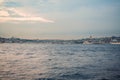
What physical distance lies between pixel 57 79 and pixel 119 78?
564cm

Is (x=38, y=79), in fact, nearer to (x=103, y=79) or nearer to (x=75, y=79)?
(x=75, y=79)

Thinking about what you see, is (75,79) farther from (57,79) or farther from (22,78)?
(22,78)

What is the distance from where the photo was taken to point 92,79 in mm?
19422

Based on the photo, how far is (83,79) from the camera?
19.5 meters

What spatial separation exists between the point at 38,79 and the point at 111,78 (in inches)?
263

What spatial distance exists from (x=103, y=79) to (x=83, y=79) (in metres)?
1.82

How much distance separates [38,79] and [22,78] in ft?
4.81

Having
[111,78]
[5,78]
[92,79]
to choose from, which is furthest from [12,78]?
[111,78]

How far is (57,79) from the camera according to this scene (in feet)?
63.7

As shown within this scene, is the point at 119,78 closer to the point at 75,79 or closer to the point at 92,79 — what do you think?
the point at 92,79

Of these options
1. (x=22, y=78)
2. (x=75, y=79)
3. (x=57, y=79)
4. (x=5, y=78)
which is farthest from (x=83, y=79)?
(x=5, y=78)

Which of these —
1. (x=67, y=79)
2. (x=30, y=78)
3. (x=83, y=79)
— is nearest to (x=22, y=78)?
(x=30, y=78)

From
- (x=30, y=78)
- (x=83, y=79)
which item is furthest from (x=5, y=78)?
(x=83, y=79)

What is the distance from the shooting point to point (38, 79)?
19219 millimetres
